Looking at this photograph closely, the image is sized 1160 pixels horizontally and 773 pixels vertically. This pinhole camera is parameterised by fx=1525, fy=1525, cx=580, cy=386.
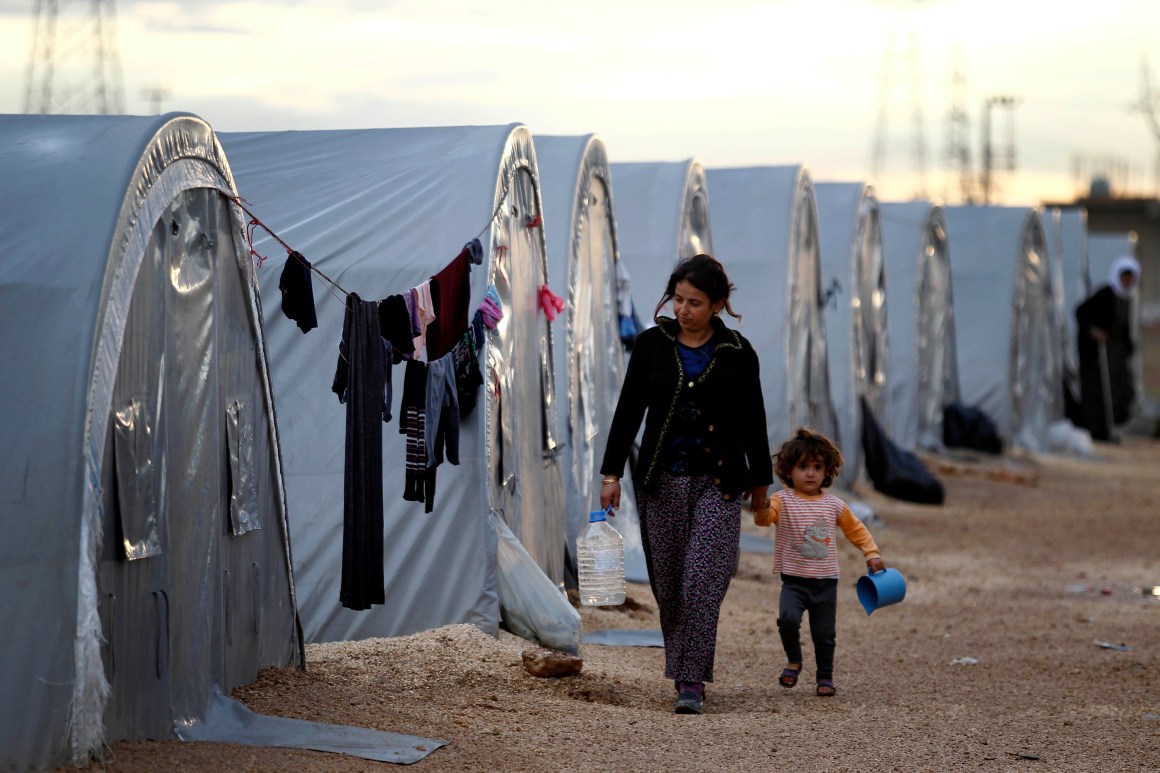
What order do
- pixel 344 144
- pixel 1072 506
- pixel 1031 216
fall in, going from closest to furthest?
pixel 344 144 < pixel 1072 506 < pixel 1031 216

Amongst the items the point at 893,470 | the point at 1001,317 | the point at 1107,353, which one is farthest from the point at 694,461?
the point at 1107,353

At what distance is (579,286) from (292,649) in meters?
4.10

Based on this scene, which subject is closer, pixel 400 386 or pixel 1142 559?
pixel 400 386

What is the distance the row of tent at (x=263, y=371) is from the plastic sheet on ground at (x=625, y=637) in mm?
679

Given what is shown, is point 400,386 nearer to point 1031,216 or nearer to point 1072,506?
point 1072,506

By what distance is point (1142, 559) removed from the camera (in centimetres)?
1202

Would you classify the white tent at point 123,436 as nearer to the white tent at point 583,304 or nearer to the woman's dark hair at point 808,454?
the woman's dark hair at point 808,454

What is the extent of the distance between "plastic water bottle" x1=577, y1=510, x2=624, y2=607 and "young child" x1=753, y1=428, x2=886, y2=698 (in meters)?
0.74

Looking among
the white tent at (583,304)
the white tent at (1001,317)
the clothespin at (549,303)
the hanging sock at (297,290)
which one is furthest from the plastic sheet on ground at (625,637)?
the white tent at (1001,317)

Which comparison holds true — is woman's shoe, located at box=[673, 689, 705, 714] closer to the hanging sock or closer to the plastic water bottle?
the plastic water bottle

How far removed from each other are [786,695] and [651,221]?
6197mm

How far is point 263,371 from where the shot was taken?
6.03 meters

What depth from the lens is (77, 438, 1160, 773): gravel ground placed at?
5227 millimetres

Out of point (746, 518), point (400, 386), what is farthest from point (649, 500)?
point (746, 518)
